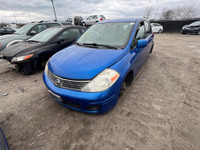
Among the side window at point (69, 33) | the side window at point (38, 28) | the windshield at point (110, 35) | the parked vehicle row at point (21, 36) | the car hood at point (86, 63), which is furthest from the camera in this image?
the side window at point (38, 28)

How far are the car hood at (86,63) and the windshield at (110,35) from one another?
1.07 ft

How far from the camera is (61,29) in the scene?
12.2 ft

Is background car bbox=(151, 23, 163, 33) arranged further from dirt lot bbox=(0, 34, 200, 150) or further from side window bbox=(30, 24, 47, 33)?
dirt lot bbox=(0, 34, 200, 150)

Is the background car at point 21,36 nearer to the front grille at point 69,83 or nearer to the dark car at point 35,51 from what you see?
the dark car at point 35,51

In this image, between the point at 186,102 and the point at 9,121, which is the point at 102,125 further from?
the point at 186,102

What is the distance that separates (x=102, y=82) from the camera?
4.84 feet

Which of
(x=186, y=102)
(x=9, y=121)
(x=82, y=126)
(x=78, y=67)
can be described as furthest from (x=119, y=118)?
(x=9, y=121)

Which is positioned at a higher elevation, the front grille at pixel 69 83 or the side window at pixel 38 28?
the side window at pixel 38 28

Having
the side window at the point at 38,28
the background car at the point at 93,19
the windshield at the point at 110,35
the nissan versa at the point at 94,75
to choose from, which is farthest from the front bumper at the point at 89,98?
the background car at the point at 93,19

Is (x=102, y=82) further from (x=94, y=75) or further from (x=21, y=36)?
(x=21, y=36)

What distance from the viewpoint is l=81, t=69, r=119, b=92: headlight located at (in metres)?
1.44

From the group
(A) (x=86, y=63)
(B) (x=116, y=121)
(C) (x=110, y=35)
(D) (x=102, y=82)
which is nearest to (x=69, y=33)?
(C) (x=110, y=35)

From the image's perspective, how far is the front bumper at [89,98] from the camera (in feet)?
4.65

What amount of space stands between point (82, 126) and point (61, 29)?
3.46 metres
